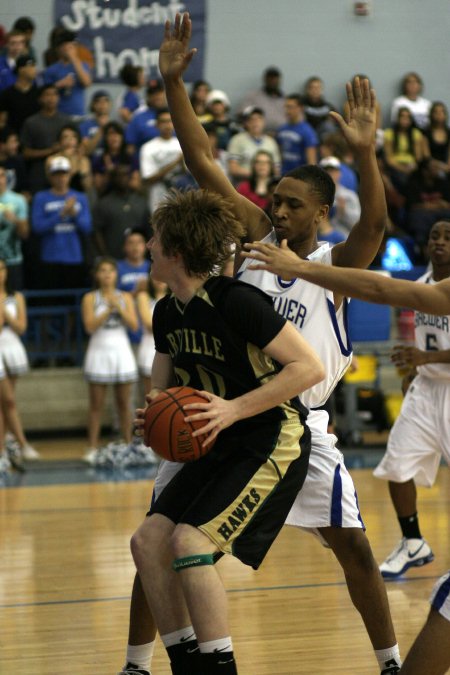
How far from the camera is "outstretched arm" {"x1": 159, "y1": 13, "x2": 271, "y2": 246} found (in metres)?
4.67

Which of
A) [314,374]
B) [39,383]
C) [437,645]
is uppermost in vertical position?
[314,374]

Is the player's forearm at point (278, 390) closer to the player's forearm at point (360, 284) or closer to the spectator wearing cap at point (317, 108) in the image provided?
the player's forearm at point (360, 284)

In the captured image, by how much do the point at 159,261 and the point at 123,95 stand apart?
10.7 metres

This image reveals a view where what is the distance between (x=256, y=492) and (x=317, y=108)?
11.7 metres

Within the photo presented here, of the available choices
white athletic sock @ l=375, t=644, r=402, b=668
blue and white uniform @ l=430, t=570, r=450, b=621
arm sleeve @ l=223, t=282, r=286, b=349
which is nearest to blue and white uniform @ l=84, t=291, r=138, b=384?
white athletic sock @ l=375, t=644, r=402, b=668

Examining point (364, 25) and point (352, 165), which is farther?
point (364, 25)

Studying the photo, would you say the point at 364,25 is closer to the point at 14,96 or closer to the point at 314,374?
the point at 14,96

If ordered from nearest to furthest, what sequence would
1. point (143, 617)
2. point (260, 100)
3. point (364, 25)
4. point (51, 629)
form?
point (143, 617) → point (51, 629) → point (260, 100) → point (364, 25)

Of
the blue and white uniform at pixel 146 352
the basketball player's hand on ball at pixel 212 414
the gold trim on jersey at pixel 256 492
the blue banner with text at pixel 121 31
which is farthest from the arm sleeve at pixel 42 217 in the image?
the basketball player's hand on ball at pixel 212 414

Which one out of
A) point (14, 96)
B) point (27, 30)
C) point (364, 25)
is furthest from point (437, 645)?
point (364, 25)

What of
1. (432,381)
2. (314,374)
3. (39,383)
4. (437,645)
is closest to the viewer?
(437,645)

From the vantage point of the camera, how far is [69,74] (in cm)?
1334

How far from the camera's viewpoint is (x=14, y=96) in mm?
12703

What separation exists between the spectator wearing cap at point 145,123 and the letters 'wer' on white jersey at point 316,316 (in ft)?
28.4
